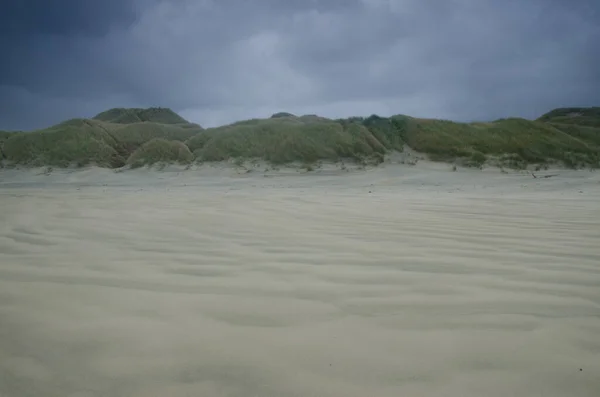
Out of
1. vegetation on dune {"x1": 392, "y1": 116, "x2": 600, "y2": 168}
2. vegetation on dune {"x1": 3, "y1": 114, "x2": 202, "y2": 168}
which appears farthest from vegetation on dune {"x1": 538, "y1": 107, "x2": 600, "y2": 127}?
vegetation on dune {"x1": 3, "y1": 114, "x2": 202, "y2": 168}

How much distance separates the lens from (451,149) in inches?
579

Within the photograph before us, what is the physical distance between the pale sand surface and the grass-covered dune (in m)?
11.3

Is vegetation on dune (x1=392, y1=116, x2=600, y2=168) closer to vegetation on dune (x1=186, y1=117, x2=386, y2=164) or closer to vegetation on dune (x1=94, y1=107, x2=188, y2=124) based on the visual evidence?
vegetation on dune (x1=186, y1=117, x2=386, y2=164)

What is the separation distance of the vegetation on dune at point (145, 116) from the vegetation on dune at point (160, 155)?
28.1 m

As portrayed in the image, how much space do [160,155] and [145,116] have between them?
33862 mm

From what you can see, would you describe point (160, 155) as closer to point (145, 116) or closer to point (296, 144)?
point (296, 144)

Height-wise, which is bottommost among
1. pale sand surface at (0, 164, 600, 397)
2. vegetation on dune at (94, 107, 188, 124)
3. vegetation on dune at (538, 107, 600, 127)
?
pale sand surface at (0, 164, 600, 397)

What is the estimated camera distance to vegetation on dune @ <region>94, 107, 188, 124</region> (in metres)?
44.0

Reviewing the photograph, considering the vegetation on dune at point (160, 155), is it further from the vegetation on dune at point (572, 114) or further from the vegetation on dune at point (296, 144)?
the vegetation on dune at point (572, 114)

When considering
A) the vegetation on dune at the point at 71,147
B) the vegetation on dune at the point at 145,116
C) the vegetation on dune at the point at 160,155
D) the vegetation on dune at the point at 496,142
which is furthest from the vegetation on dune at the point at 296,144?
the vegetation on dune at the point at 145,116

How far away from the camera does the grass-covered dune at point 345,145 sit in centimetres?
1463

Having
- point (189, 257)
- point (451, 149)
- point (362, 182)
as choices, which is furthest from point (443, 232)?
point (451, 149)

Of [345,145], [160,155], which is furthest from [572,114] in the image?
[160,155]

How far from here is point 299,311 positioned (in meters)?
1.65
